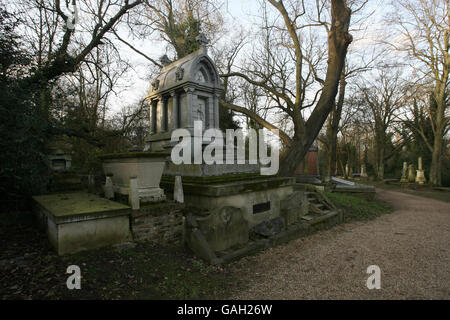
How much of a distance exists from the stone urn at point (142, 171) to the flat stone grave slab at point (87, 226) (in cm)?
60

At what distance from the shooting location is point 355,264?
4.77 metres

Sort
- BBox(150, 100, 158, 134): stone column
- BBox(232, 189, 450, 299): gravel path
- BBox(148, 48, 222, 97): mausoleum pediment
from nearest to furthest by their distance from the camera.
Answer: BBox(232, 189, 450, 299): gravel path
BBox(148, 48, 222, 97): mausoleum pediment
BBox(150, 100, 158, 134): stone column

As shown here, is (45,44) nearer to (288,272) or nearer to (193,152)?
(193,152)

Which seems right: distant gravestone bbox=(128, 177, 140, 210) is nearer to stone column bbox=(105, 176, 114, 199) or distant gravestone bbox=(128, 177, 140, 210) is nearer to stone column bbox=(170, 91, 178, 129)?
stone column bbox=(105, 176, 114, 199)

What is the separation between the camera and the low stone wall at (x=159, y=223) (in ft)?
15.1

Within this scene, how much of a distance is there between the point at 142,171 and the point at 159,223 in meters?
1.13

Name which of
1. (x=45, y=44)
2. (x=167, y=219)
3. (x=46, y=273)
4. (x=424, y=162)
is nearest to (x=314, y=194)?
(x=167, y=219)

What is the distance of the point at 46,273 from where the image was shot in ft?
11.1

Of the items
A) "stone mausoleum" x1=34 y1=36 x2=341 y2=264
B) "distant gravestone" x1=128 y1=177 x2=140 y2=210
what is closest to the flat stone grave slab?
"stone mausoleum" x1=34 y1=36 x2=341 y2=264

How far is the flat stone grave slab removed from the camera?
3812 mm

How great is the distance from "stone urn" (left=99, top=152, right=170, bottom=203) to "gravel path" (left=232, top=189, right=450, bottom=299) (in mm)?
2375

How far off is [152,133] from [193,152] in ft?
9.31

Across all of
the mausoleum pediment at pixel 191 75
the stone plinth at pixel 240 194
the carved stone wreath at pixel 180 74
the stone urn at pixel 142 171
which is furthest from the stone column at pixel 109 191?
the carved stone wreath at pixel 180 74

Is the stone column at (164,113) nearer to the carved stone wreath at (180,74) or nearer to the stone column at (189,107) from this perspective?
the carved stone wreath at (180,74)
